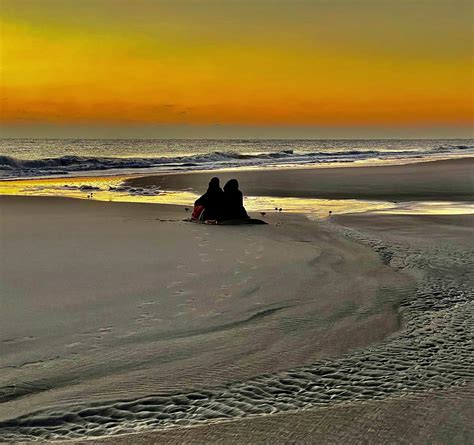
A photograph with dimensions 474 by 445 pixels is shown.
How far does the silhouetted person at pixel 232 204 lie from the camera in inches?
514

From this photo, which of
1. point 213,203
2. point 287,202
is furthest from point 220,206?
point 287,202

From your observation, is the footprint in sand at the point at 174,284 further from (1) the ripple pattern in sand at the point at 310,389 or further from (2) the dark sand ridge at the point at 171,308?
(1) the ripple pattern in sand at the point at 310,389

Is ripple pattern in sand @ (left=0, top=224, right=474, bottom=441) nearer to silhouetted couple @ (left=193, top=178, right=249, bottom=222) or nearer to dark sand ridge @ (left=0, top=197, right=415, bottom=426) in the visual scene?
dark sand ridge @ (left=0, top=197, right=415, bottom=426)

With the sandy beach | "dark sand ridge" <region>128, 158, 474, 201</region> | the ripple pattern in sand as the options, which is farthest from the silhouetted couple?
"dark sand ridge" <region>128, 158, 474, 201</region>

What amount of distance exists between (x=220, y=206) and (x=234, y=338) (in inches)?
304

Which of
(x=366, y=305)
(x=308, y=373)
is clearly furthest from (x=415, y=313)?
(x=308, y=373)

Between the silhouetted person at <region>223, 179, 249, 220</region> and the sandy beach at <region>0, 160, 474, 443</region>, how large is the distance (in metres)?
1.99

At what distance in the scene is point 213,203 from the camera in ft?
43.5

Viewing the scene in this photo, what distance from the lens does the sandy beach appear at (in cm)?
389

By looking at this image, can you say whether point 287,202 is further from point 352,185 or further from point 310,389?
point 310,389

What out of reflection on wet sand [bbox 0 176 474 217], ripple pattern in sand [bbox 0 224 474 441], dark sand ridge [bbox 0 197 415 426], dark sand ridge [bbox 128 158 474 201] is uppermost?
dark sand ridge [bbox 128 158 474 201]

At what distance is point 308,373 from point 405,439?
1.18 m

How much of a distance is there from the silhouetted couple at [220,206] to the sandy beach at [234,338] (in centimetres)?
201

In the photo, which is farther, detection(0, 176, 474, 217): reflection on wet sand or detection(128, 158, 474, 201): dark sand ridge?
detection(128, 158, 474, 201): dark sand ridge
